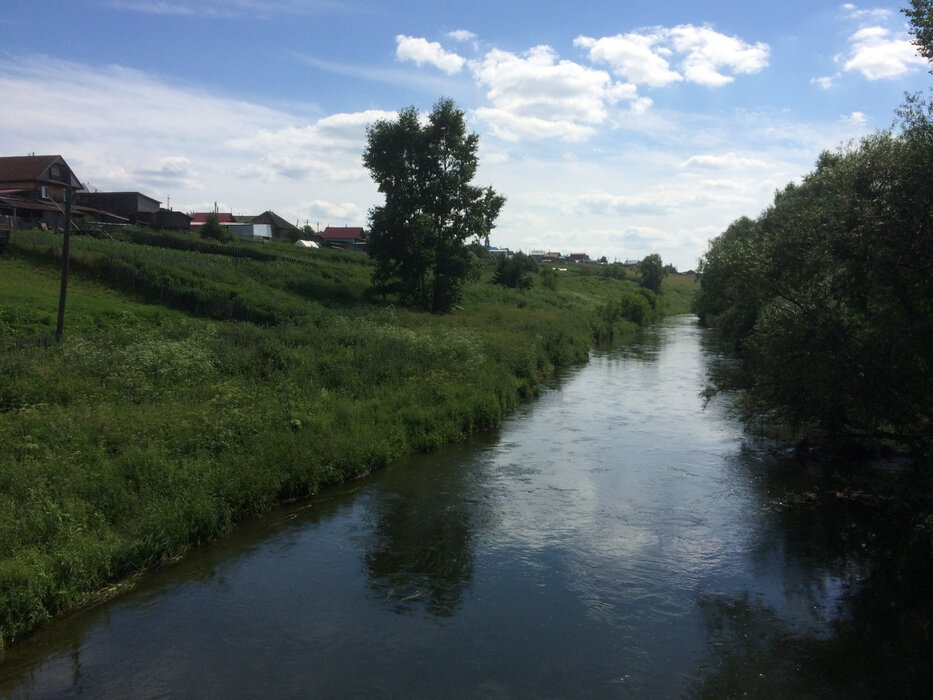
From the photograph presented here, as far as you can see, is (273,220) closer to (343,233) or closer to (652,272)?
(343,233)

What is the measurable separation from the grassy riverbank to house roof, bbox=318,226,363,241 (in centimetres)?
6040

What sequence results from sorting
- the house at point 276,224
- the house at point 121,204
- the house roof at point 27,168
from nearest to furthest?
the house roof at point 27,168, the house at point 121,204, the house at point 276,224

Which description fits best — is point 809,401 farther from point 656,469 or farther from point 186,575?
point 186,575

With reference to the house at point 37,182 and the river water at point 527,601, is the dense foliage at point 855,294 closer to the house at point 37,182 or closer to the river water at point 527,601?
the river water at point 527,601

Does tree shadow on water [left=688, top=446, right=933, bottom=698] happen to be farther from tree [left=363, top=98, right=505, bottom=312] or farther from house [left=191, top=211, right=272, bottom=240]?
house [left=191, top=211, right=272, bottom=240]

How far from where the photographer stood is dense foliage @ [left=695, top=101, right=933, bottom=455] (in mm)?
10828

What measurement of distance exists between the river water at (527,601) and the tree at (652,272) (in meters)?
86.8

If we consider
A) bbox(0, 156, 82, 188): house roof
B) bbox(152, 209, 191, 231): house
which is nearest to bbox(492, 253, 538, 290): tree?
bbox(152, 209, 191, 231): house

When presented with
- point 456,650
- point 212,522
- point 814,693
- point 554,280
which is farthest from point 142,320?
point 554,280

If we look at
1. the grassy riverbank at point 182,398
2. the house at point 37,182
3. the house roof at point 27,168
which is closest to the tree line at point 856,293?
the grassy riverbank at point 182,398

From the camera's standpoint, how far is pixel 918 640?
9695 mm

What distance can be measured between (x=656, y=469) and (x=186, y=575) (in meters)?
11.8

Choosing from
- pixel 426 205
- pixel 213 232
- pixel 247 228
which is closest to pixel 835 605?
pixel 426 205

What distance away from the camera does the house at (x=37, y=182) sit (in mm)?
56188
